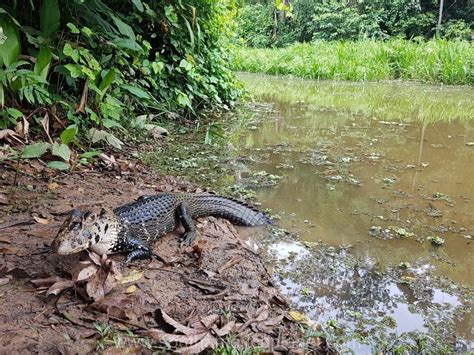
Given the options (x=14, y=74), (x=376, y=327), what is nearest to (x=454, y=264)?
(x=376, y=327)

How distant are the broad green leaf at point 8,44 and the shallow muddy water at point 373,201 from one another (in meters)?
2.48

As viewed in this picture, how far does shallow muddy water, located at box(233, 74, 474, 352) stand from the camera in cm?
271

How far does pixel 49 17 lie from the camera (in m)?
4.36

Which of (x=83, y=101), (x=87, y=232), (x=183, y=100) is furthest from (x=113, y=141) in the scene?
(x=87, y=232)

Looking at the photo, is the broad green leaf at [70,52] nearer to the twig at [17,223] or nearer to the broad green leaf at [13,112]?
the broad green leaf at [13,112]

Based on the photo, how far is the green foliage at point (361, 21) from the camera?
2341 centimetres

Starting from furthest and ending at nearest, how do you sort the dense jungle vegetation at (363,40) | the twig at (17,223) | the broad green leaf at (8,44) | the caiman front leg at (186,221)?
the dense jungle vegetation at (363,40), the broad green leaf at (8,44), the caiman front leg at (186,221), the twig at (17,223)

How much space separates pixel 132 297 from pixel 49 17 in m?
3.38

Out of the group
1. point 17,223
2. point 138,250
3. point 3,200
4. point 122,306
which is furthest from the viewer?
point 3,200

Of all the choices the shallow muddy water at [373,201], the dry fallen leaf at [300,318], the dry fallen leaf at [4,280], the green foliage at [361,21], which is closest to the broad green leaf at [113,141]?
the shallow muddy water at [373,201]

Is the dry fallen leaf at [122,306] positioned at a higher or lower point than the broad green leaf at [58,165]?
lower

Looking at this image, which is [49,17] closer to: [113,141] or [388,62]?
[113,141]

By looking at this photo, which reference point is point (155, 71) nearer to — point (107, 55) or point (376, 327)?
point (107, 55)

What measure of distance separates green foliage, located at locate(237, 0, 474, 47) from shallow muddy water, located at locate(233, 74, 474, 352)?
15.1 m
